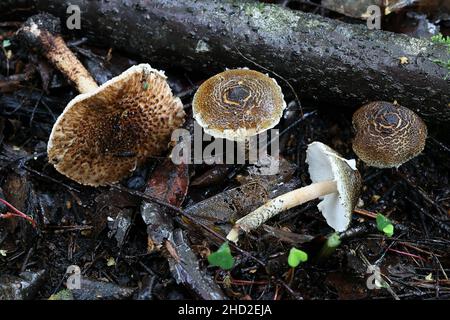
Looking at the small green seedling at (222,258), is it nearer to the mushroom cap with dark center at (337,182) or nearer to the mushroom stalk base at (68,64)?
the mushroom cap with dark center at (337,182)

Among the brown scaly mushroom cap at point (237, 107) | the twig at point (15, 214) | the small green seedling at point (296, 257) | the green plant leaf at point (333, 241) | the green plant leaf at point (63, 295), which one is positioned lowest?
the green plant leaf at point (63, 295)

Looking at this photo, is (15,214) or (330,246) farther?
(15,214)

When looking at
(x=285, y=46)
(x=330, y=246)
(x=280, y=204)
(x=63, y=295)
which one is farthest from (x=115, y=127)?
(x=330, y=246)

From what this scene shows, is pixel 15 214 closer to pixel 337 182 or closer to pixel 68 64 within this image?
pixel 68 64

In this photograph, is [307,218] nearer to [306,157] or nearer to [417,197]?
[306,157]

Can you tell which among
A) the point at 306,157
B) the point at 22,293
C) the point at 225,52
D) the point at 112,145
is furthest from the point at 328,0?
the point at 22,293

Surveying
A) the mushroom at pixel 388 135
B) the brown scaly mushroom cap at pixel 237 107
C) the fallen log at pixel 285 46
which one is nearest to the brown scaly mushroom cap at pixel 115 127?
the brown scaly mushroom cap at pixel 237 107
